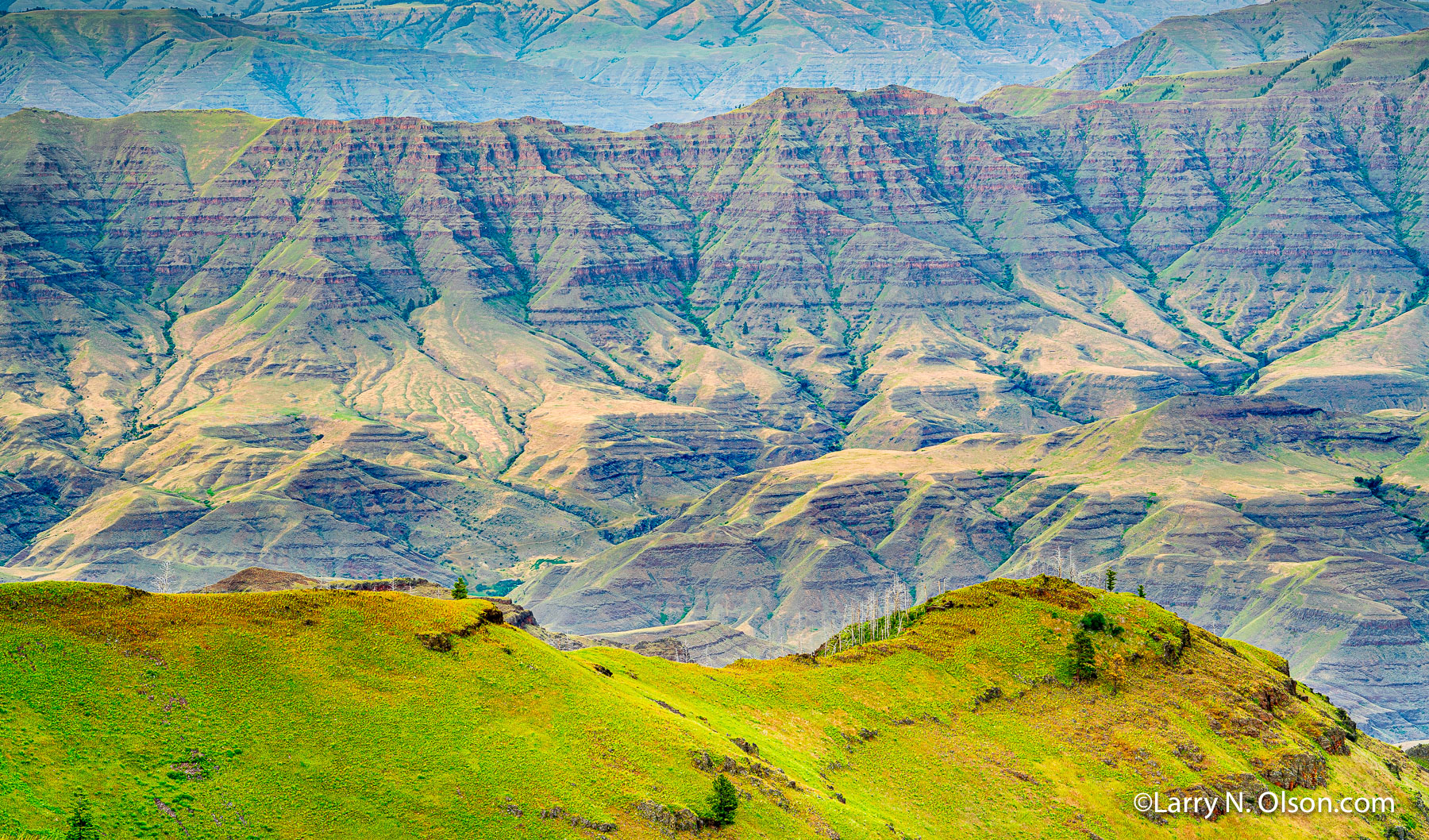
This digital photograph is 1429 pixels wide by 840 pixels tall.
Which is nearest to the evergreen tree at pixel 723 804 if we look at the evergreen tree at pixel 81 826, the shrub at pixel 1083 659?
the evergreen tree at pixel 81 826

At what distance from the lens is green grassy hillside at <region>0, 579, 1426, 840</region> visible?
106m

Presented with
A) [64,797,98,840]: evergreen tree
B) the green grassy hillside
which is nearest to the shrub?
the green grassy hillside

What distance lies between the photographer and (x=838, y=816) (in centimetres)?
12425

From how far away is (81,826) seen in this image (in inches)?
3780

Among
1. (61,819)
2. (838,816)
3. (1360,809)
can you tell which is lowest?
(1360,809)

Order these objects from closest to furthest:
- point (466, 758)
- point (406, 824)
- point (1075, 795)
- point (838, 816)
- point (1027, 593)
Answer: point (406, 824) → point (466, 758) → point (838, 816) → point (1075, 795) → point (1027, 593)

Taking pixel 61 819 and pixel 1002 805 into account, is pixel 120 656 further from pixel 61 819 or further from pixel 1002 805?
pixel 1002 805

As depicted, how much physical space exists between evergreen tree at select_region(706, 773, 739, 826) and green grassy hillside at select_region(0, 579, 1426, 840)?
2.84 feet

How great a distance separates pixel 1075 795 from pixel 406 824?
59.0 m

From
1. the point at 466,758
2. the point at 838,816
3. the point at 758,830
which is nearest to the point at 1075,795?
the point at 838,816

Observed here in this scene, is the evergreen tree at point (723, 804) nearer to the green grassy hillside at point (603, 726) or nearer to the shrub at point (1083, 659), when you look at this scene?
the green grassy hillside at point (603, 726)

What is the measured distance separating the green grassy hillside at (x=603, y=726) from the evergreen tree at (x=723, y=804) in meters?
0.86

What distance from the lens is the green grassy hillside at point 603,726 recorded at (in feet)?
349

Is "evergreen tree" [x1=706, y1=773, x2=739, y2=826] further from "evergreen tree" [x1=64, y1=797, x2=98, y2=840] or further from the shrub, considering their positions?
the shrub
